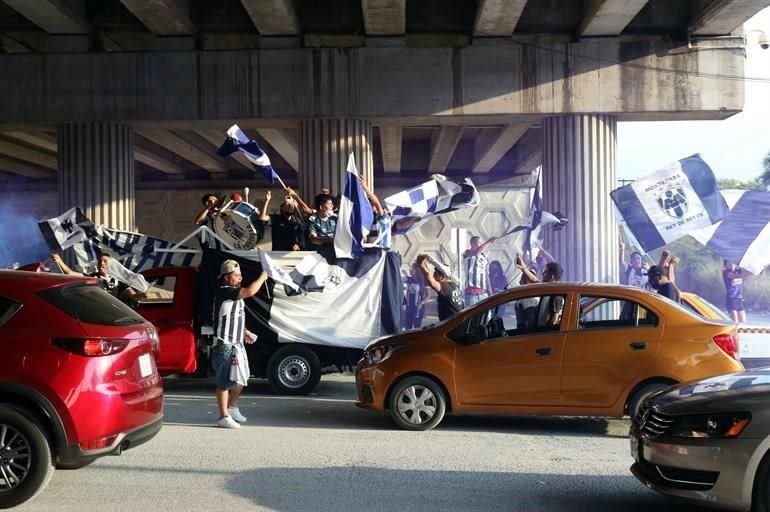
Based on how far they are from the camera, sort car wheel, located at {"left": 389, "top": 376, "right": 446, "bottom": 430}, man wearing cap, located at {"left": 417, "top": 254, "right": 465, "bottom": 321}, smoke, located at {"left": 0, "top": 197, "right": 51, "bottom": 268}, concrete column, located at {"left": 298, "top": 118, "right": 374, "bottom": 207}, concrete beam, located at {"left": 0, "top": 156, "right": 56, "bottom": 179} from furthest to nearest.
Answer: concrete beam, located at {"left": 0, "top": 156, "right": 56, "bottom": 179} → smoke, located at {"left": 0, "top": 197, "right": 51, "bottom": 268} → concrete column, located at {"left": 298, "top": 118, "right": 374, "bottom": 207} → man wearing cap, located at {"left": 417, "top": 254, "right": 465, "bottom": 321} → car wheel, located at {"left": 389, "top": 376, "right": 446, "bottom": 430}

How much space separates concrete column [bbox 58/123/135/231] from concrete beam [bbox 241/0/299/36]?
3361 mm

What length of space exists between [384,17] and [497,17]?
199 centimetres

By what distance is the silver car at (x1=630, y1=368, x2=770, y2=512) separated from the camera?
4.64 meters

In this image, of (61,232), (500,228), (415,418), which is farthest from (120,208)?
(500,228)

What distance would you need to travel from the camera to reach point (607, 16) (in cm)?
1388

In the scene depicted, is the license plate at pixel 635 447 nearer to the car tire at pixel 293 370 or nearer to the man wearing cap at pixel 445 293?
the man wearing cap at pixel 445 293

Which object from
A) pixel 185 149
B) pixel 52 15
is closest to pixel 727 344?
pixel 52 15

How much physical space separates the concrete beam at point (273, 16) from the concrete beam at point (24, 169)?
15.8m

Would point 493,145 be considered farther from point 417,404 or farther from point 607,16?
point 417,404

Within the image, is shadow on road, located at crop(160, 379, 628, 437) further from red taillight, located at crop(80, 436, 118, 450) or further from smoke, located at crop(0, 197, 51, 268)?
smoke, located at crop(0, 197, 51, 268)

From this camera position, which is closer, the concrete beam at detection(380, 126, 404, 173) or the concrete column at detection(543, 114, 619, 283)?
the concrete column at detection(543, 114, 619, 283)

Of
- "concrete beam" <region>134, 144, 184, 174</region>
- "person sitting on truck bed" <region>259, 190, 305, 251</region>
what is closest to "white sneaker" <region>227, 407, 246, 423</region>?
"person sitting on truck bed" <region>259, 190, 305, 251</region>

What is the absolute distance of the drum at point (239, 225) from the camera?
12.3 metres

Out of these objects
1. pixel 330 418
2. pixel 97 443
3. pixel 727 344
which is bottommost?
pixel 330 418
